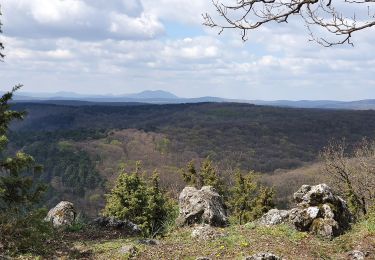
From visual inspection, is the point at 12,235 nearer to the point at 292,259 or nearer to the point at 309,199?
the point at 292,259

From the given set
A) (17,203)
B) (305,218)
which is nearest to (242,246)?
(305,218)

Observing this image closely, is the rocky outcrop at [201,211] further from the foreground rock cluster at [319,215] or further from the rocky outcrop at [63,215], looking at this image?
the rocky outcrop at [63,215]

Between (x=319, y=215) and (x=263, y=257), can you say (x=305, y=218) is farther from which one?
(x=263, y=257)

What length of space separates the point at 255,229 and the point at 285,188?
173 metres

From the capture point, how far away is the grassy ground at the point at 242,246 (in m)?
13.0

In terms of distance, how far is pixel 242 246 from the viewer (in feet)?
44.6

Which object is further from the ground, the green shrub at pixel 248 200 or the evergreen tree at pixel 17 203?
the evergreen tree at pixel 17 203

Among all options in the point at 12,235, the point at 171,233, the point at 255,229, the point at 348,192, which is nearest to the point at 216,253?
the point at 255,229

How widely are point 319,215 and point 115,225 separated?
930cm

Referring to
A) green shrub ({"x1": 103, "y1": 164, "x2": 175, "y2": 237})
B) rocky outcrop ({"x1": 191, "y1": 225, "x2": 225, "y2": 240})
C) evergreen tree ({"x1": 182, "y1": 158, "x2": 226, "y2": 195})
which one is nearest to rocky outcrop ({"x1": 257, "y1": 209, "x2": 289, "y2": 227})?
rocky outcrop ({"x1": 191, "y1": 225, "x2": 225, "y2": 240})

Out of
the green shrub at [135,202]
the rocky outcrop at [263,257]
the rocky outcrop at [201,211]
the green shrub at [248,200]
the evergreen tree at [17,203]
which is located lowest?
the green shrub at [248,200]

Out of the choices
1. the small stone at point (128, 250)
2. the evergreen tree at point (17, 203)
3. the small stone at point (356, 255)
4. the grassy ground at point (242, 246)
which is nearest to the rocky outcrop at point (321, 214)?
the grassy ground at point (242, 246)

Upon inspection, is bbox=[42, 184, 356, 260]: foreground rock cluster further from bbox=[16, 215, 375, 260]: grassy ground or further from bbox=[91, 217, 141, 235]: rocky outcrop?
bbox=[16, 215, 375, 260]: grassy ground

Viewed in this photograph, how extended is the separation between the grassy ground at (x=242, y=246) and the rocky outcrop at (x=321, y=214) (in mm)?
363
